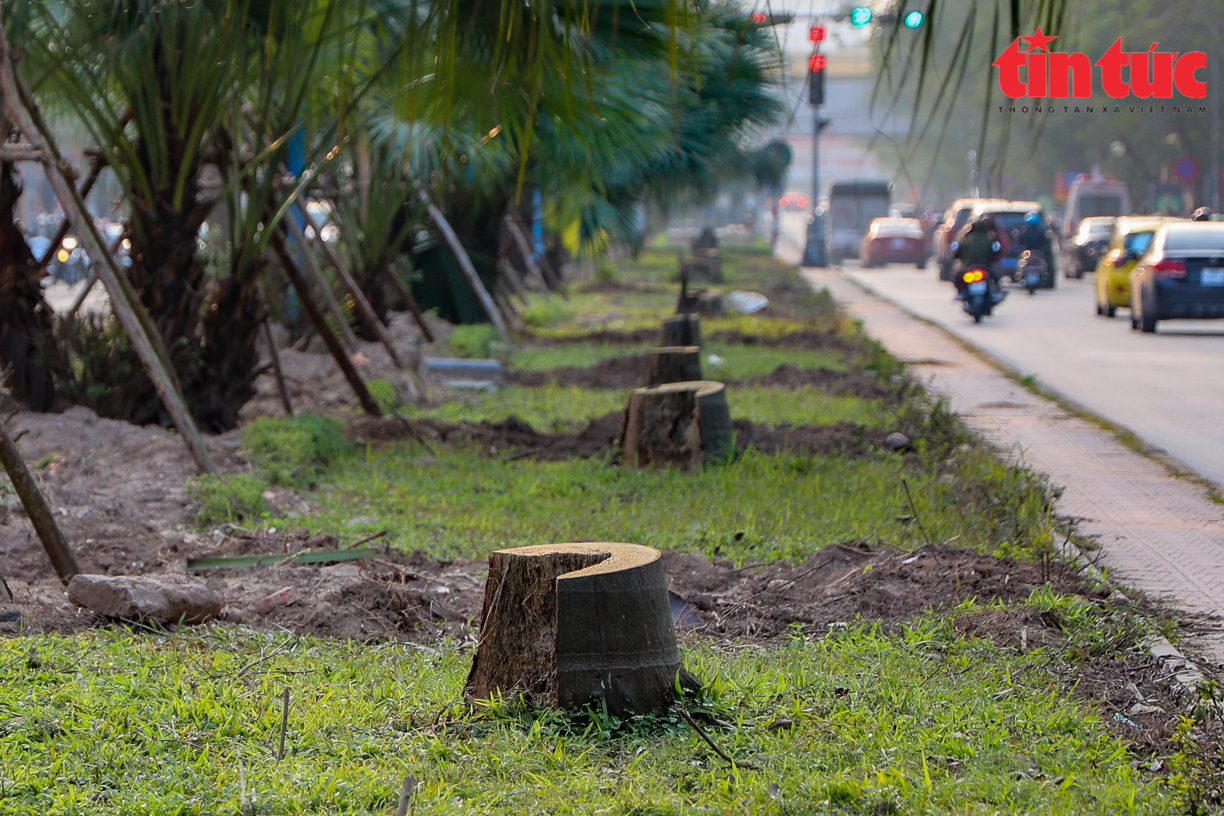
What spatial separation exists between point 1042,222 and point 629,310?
10.2 metres

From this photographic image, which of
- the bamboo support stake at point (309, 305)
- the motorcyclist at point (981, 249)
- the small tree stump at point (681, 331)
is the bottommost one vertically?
the small tree stump at point (681, 331)

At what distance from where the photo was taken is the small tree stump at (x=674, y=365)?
379 inches

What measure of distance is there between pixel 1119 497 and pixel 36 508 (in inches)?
201

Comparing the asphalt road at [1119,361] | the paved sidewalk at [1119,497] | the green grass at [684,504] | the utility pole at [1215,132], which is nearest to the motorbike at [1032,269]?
the asphalt road at [1119,361]

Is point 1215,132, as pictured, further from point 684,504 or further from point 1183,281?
point 684,504

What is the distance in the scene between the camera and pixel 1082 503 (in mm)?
6566

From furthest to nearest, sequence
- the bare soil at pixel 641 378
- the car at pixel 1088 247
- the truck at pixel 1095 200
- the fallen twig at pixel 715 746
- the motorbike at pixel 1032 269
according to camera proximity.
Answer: the truck at pixel 1095 200, the car at pixel 1088 247, the motorbike at pixel 1032 269, the bare soil at pixel 641 378, the fallen twig at pixel 715 746

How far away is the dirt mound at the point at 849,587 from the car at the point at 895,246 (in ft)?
112

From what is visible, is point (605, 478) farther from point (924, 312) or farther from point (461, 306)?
point (924, 312)

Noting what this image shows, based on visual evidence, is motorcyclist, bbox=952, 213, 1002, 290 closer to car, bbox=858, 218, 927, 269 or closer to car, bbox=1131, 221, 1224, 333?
car, bbox=1131, 221, 1224, 333

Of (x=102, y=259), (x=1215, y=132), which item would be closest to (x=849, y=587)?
(x=102, y=259)

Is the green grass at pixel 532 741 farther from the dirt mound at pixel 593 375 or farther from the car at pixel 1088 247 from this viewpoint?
the car at pixel 1088 247

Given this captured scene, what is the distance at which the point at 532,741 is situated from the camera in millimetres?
3275

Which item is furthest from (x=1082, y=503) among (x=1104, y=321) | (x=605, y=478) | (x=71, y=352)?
(x=1104, y=321)
